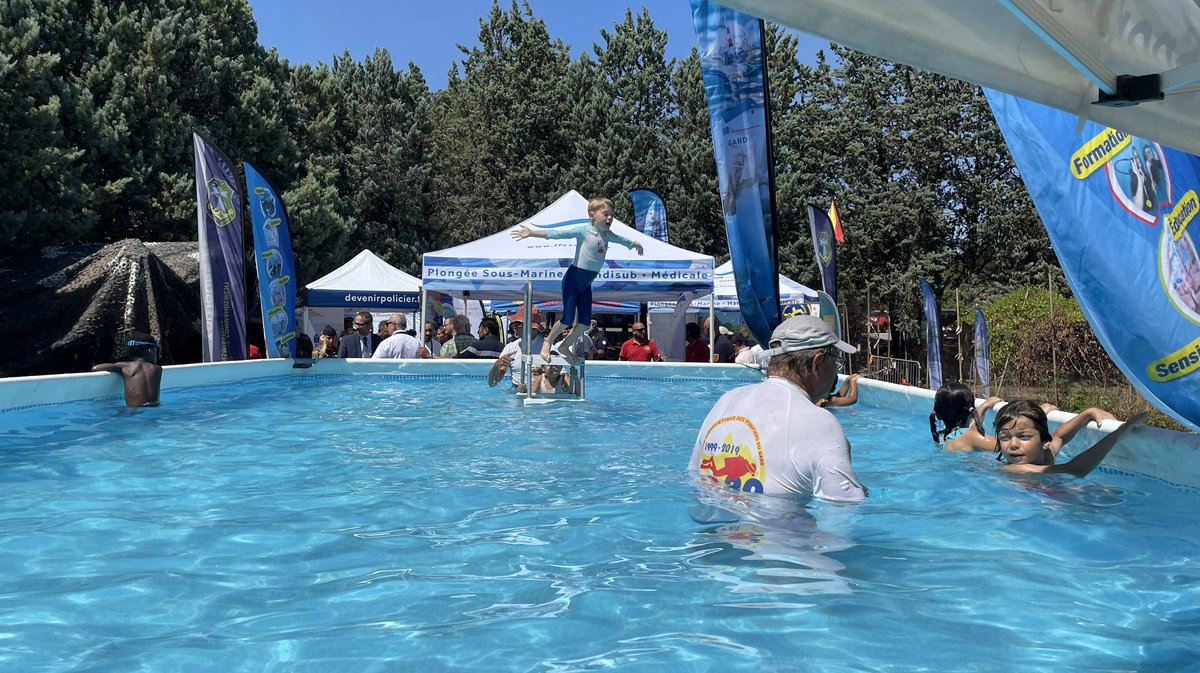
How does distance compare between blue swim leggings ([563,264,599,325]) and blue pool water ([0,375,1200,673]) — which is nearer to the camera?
blue pool water ([0,375,1200,673])

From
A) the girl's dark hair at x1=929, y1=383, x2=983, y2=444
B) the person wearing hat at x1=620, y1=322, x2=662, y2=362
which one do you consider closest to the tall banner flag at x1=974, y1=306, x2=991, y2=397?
the girl's dark hair at x1=929, y1=383, x2=983, y2=444

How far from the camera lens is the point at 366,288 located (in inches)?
933

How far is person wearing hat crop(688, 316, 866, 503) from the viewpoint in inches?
142

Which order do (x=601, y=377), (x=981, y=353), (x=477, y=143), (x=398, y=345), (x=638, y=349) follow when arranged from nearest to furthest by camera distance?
(x=981, y=353) → (x=398, y=345) → (x=601, y=377) → (x=638, y=349) → (x=477, y=143)

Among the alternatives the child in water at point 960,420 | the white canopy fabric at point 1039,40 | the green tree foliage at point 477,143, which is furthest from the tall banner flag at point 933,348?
the green tree foliage at point 477,143

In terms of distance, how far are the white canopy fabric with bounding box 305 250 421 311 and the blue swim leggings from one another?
14.1 m

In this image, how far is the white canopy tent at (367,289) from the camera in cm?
2316

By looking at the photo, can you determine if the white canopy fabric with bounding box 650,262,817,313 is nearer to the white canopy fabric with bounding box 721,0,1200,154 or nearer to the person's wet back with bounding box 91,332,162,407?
the person's wet back with bounding box 91,332,162,407

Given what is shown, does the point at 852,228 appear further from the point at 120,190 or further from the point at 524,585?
the point at 524,585

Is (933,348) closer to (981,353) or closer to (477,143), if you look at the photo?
(981,353)

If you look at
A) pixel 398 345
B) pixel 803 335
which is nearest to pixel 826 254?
pixel 398 345

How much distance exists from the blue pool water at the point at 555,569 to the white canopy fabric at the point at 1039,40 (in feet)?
5.68

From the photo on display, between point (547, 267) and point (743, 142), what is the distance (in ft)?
18.2

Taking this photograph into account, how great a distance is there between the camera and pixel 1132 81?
3154 mm
